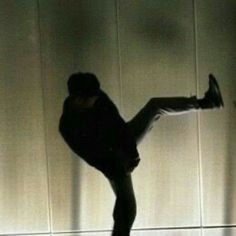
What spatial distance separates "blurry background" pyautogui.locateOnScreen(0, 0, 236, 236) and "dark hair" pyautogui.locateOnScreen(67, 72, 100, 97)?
6cm

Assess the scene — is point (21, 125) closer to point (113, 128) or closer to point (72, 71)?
point (72, 71)

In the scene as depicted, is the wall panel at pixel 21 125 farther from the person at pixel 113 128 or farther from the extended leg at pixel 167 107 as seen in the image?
the extended leg at pixel 167 107

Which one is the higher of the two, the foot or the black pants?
the foot

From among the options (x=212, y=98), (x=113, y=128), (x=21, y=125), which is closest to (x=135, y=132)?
(x=113, y=128)

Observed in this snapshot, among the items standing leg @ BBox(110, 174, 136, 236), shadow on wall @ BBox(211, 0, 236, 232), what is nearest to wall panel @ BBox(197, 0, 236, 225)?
shadow on wall @ BBox(211, 0, 236, 232)

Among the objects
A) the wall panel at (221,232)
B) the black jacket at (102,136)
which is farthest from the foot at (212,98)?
the wall panel at (221,232)

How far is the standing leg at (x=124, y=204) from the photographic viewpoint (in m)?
1.58

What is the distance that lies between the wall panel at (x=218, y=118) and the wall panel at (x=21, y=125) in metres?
0.41

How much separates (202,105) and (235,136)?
5.9 inches

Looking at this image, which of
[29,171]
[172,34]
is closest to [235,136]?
[172,34]

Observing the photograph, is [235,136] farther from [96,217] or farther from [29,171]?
[29,171]

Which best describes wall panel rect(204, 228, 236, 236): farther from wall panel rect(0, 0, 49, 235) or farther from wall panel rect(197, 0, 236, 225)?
wall panel rect(0, 0, 49, 235)

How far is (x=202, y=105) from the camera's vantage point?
1600 millimetres

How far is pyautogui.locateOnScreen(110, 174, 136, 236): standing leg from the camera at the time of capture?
158 centimetres
